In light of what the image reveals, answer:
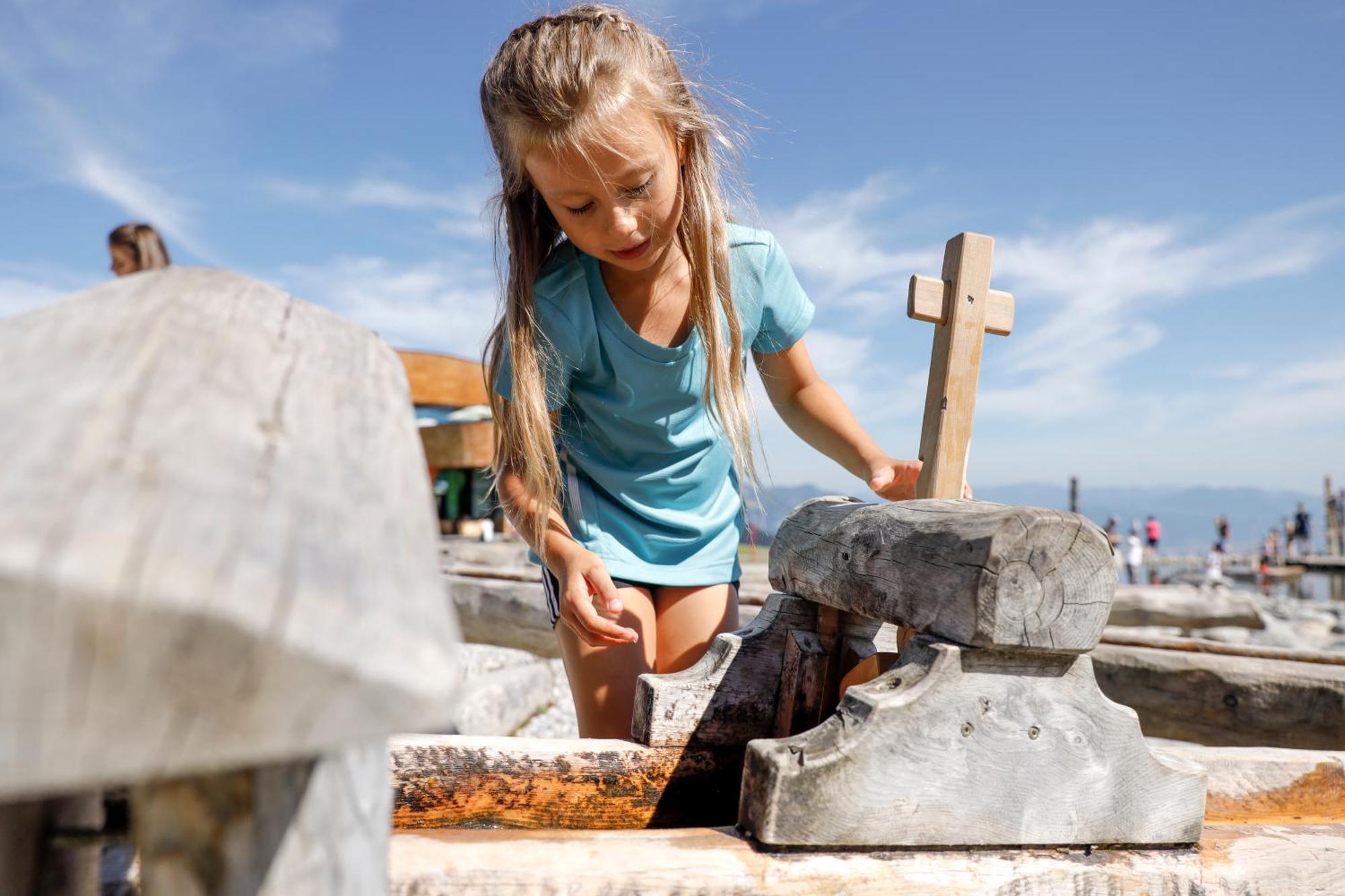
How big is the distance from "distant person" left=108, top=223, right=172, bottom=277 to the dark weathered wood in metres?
3.75

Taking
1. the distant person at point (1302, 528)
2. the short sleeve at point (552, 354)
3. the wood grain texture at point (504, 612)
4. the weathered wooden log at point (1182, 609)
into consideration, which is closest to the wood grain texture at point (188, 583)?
the short sleeve at point (552, 354)

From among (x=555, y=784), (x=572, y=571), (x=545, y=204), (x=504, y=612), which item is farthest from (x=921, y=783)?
(x=504, y=612)

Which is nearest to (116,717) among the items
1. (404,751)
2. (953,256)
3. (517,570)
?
(404,751)

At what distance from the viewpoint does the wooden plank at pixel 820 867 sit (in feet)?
4.45

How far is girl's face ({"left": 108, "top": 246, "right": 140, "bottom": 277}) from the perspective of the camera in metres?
4.16

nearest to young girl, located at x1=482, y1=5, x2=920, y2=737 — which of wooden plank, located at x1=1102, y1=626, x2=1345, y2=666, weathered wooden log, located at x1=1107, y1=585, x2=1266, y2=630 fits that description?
wooden plank, located at x1=1102, y1=626, x2=1345, y2=666

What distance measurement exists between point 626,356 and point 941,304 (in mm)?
870

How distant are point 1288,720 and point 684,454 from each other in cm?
243

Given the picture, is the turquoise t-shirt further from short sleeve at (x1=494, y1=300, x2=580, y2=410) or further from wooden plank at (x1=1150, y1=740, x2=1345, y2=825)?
wooden plank at (x1=1150, y1=740, x2=1345, y2=825)

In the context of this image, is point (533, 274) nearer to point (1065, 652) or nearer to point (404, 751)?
point (404, 751)

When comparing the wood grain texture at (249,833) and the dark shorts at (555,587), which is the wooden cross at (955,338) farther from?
the wood grain texture at (249,833)

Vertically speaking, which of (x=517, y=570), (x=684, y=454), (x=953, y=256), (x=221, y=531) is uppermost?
(x=953, y=256)

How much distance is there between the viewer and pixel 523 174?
2609mm

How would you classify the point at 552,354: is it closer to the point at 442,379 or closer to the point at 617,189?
the point at 617,189
